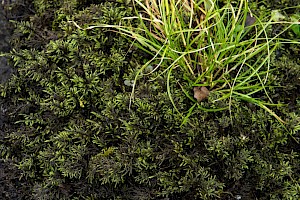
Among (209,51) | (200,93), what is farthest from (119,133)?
(209,51)

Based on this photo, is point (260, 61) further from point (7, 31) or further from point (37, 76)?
point (7, 31)

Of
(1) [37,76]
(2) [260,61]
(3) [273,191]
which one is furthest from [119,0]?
(3) [273,191]

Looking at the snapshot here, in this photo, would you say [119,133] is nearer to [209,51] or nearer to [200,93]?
[200,93]

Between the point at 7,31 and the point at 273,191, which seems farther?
the point at 7,31

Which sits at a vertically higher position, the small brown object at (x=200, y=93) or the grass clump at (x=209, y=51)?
the grass clump at (x=209, y=51)

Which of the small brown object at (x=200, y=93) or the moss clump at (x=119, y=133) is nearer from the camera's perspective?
the moss clump at (x=119, y=133)
